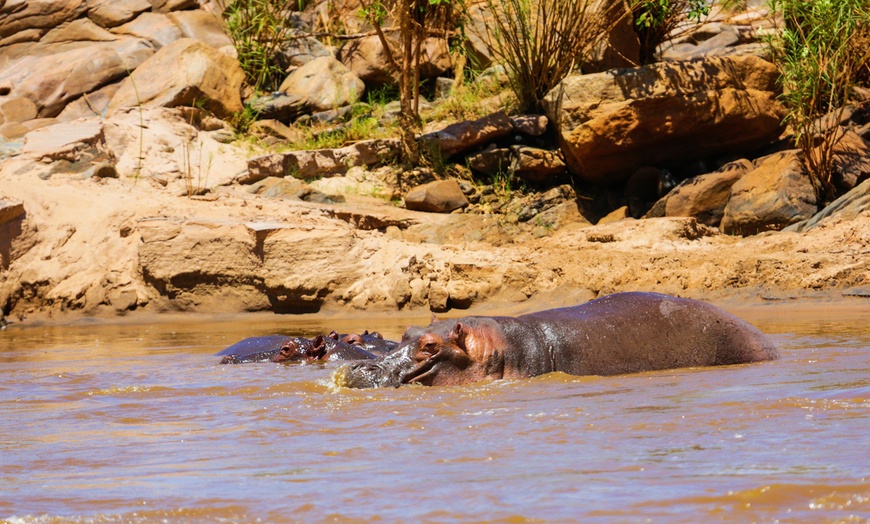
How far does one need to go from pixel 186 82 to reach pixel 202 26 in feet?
13.2

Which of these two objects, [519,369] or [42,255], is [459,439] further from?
[42,255]

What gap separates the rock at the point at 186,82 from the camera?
13.1 metres

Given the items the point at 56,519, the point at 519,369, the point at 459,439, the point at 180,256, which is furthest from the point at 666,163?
the point at 56,519

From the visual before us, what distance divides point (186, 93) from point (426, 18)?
326cm

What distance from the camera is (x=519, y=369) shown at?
479 centimetres

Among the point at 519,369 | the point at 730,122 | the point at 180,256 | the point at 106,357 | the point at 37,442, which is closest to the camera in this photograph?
the point at 37,442

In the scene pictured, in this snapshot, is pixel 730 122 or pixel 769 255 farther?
pixel 730 122

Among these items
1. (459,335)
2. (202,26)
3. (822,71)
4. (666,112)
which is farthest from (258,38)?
(459,335)

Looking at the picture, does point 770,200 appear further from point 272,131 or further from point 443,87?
point 272,131

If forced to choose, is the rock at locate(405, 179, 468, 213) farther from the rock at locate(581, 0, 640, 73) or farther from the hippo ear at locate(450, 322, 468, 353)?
the hippo ear at locate(450, 322, 468, 353)

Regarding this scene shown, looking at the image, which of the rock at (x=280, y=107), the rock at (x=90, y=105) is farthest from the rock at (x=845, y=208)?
the rock at (x=90, y=105)

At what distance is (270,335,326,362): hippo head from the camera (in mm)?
6129

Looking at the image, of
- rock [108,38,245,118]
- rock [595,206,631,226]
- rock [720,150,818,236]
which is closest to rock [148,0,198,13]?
rock [108,38,245,118]

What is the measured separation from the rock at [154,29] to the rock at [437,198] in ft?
21.8
